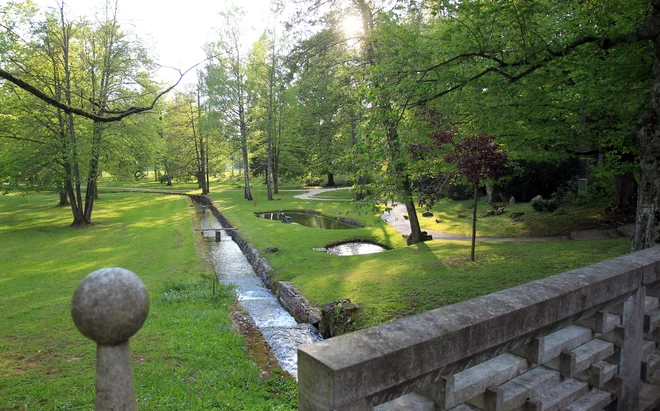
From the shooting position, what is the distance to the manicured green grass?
15.4 m

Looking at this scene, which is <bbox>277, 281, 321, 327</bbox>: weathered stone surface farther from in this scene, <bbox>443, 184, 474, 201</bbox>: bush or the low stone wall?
<bbox>443, 184, 474, 201</bbox>: bush

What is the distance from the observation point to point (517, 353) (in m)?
2.48

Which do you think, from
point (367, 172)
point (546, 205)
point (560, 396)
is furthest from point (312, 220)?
point (560, 396)

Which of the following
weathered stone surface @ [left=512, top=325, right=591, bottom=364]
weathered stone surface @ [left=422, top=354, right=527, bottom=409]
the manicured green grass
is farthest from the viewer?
the manicured green grass

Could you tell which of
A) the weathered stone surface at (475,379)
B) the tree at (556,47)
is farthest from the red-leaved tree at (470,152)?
the weathered stone surface at (475,379)

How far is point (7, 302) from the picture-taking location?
9344 mm

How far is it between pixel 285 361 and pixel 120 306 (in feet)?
19.1

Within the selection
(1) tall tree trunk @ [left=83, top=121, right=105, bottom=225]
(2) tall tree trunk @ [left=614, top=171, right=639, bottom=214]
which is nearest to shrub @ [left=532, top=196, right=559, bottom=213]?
(2) tall tree trunk @ [left=614, top=171, right=639, bottom=214]

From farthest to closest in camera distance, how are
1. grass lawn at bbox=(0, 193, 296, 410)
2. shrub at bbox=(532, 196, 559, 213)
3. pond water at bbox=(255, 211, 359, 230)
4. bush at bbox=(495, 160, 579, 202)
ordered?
pond water at bbox=(255, 211, 359, 230)
bush at bbox=(495, 160, 579, 202)
shrub at bbox=(532, 196, 559, 213)
grass lawn at bbox=(0, 193, 296, 410)

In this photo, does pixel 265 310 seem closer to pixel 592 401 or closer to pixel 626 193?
pixel 592 401

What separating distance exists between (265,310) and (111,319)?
8.50 metres

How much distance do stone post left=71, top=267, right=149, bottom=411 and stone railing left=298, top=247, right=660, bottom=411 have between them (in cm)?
88

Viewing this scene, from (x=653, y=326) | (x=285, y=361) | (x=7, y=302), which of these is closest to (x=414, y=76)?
(x=653, y=326)

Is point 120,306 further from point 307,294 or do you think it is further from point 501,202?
point 501,202
